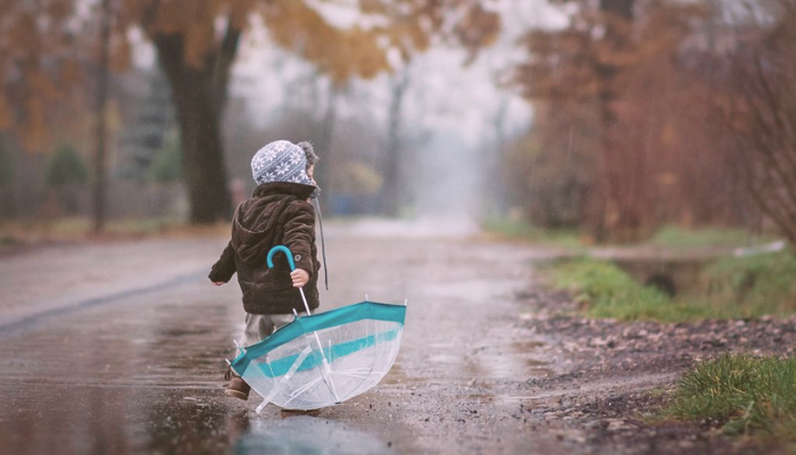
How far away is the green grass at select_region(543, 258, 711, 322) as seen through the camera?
9.84m

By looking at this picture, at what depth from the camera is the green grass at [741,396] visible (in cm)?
482

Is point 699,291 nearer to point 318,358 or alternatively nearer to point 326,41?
point 318,358

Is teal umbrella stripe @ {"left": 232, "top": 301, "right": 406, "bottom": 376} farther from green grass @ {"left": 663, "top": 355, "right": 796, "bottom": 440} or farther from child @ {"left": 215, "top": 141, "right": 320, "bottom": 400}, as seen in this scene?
green grass @ {"left": 663, "top": 355, "right": 796, "bottom": 440}

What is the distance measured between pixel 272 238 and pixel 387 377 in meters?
1.74

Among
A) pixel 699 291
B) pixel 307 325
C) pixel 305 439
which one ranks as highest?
pixel 307 325

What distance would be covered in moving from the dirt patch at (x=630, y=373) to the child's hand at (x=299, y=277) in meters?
1.52

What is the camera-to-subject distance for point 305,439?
5.00 meters

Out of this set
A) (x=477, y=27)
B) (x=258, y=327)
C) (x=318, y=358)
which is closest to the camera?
(x=318, y=358)

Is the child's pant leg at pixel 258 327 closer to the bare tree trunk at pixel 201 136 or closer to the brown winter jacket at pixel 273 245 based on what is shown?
the brown winter jacket at pixel 273 245

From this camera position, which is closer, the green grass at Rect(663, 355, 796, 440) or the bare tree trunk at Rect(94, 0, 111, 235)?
the green grass at Rect(663, 355, 796, 440)

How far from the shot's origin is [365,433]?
17.0 ft

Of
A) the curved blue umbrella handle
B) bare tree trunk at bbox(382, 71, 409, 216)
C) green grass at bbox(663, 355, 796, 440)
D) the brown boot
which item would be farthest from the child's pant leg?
Answer: bare tree trunk at bbox(382, 71, 409, 216)

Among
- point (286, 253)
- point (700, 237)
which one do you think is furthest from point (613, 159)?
point (286, 253)

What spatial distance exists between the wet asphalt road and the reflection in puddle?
11 mm
